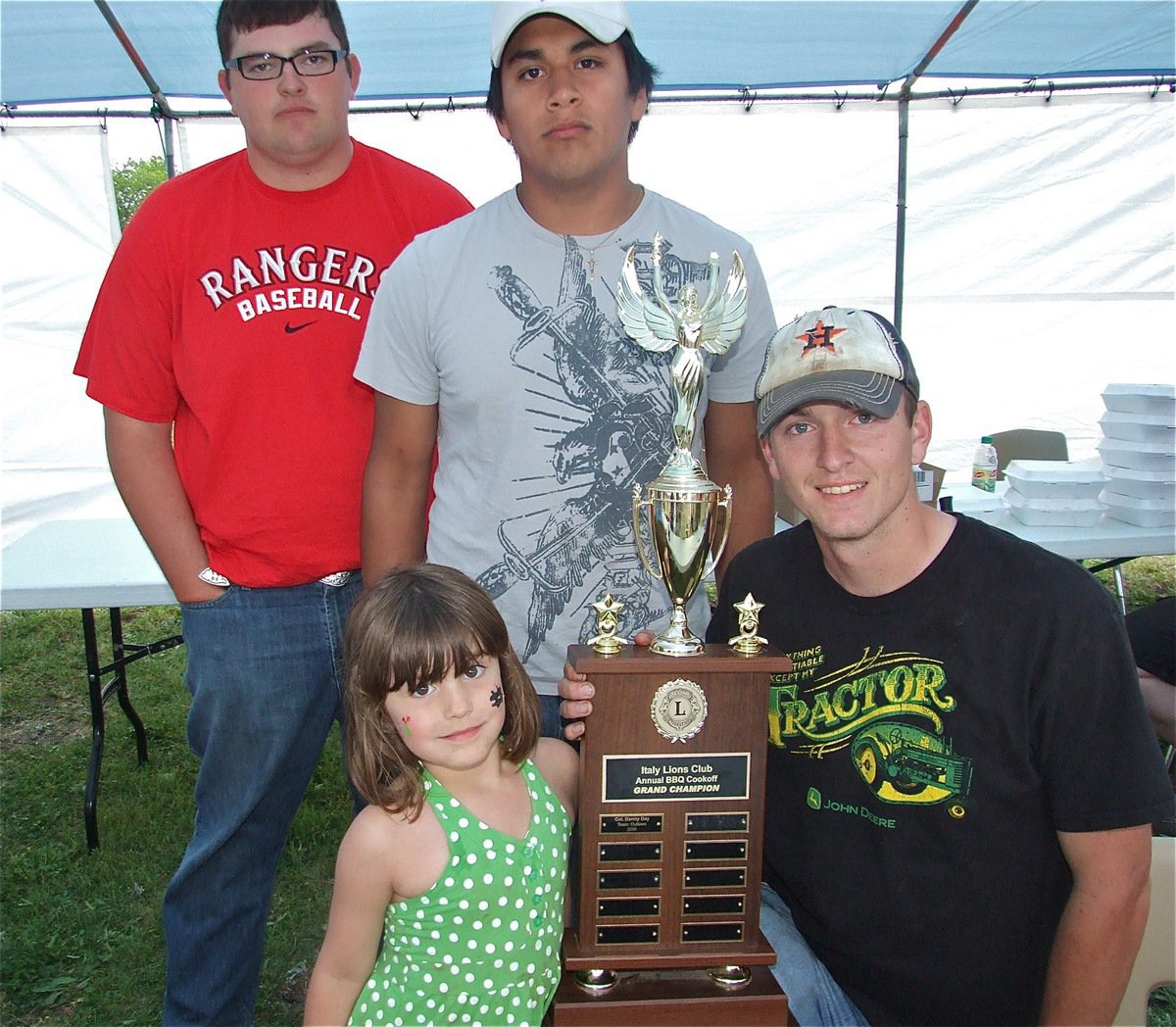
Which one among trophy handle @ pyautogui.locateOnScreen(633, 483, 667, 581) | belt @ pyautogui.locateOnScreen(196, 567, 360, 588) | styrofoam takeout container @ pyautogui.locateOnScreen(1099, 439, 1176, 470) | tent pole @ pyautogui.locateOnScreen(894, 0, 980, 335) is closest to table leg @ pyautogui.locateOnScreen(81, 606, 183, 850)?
belt @ pyautogui.locateOnScreen(196, 567, 360, 588)

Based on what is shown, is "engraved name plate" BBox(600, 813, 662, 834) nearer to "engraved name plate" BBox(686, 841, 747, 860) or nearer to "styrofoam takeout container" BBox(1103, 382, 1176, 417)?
"engraved name plate" BBox(686, 841, 747, 860)

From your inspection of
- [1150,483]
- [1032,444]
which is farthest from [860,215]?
[1150,483]

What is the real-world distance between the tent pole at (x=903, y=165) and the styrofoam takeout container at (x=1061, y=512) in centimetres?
153

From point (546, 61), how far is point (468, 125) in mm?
3855

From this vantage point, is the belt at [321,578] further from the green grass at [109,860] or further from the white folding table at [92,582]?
the green grass at [109,860]

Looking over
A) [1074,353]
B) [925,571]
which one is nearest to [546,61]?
[925,571]

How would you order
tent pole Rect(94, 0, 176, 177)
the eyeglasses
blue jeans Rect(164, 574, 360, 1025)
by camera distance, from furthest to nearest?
tent pole Rect(94, 0, 176, 177) → blue jeans Rect(164, 574, 360, 1025) → the eyeglasses

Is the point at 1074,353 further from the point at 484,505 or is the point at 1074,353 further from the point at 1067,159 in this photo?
the point at 484,505

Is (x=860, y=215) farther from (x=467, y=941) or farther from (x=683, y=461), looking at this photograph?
(x=467, y=941)

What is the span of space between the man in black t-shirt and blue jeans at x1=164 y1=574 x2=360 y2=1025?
89 centimetres

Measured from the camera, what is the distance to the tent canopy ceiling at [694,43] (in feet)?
14.4

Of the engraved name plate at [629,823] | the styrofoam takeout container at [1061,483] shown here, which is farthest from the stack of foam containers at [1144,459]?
the engraved name plate at [629,823]

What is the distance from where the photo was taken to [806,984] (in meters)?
1.67

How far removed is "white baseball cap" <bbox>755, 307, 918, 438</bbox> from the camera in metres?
1.63
